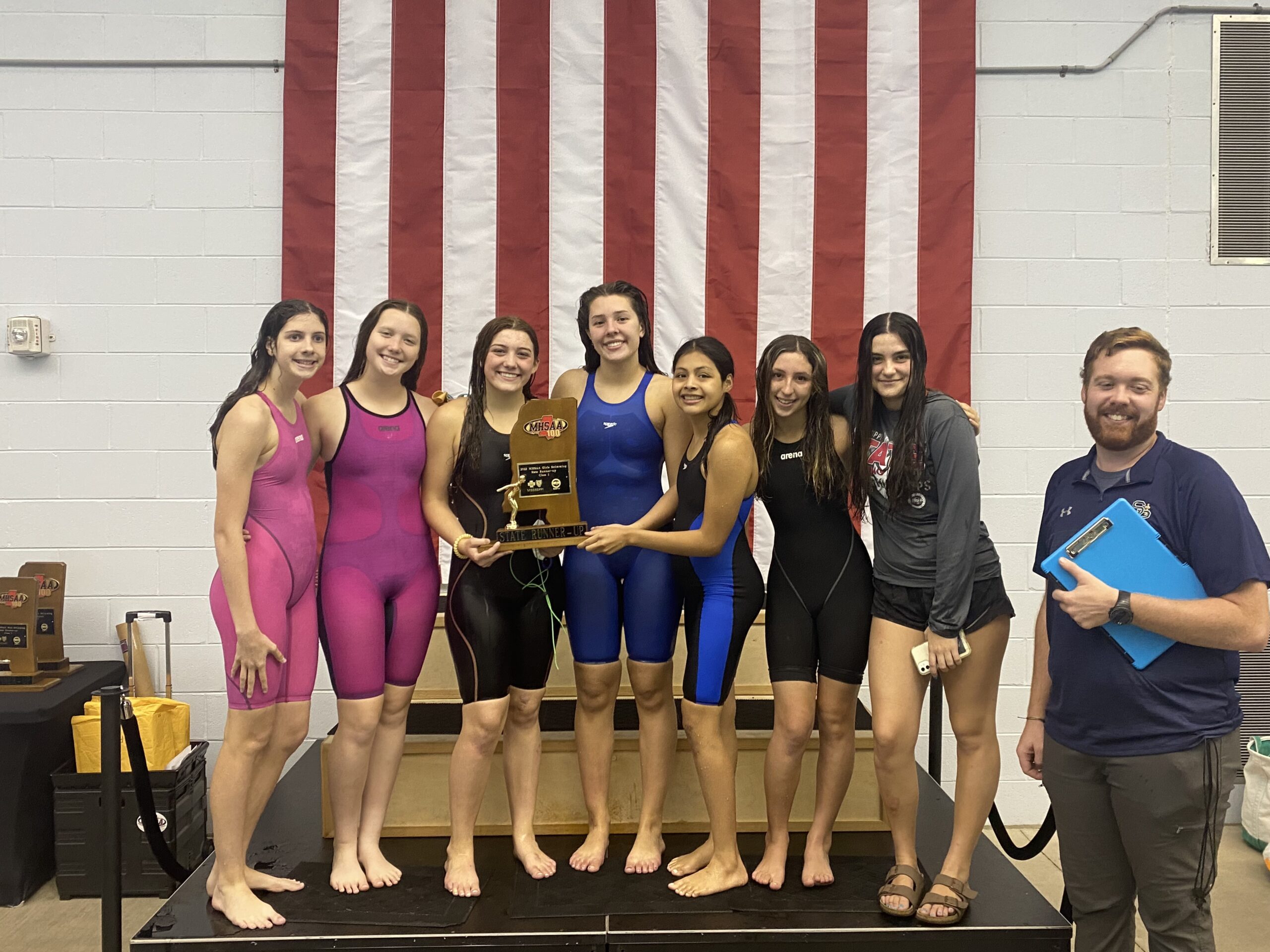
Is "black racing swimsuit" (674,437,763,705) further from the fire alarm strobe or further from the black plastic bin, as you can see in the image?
the fire alarm strobe

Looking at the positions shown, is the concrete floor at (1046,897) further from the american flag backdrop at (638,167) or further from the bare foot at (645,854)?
the american flag backdrop at (638,167)

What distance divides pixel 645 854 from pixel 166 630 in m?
2.41

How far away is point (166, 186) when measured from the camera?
4.18 m

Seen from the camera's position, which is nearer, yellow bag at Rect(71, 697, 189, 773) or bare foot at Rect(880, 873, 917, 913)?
bare foot at Rect(880, 873, 917, 913)

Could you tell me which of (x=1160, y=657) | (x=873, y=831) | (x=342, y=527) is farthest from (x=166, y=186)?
(x=1160, y=657)

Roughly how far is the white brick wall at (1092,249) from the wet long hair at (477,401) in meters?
2.42

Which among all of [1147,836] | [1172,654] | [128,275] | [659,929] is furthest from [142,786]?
[1172,654]

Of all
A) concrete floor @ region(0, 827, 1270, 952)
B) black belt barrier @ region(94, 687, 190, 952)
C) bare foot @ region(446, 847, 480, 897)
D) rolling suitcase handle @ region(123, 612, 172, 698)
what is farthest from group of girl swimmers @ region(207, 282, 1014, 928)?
rolling suitcase handle @ region(123, 612, 172, 698)

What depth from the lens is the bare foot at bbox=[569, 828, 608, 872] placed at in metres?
2.83

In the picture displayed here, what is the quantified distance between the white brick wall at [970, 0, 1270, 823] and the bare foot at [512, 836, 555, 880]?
2.57 meters

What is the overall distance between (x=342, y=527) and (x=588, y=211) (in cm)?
203

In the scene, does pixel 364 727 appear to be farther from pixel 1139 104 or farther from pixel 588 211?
pixel 1139 104

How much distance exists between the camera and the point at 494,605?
9.10 ft

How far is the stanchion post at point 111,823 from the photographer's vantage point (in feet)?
8.30
